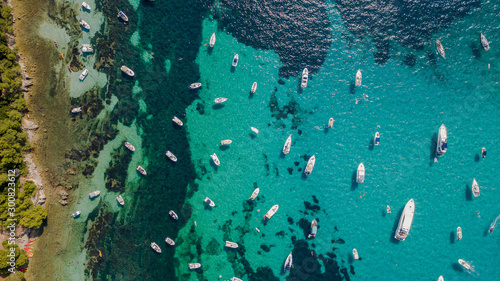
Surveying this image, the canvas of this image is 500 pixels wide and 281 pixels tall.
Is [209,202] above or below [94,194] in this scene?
above

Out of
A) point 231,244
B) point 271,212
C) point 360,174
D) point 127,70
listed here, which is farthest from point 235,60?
point 231,244

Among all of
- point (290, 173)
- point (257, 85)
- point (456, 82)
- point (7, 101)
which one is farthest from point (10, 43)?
point (456, 82)

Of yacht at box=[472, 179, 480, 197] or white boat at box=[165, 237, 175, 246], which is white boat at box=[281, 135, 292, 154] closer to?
white boat at box=[165, 237, 175, 246]

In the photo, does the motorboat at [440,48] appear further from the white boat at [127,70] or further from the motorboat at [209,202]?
the white boat at [127,70]

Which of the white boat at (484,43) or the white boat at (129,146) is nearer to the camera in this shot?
the white boat at (129,146)

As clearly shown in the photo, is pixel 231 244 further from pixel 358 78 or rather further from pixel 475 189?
pixel 475 189

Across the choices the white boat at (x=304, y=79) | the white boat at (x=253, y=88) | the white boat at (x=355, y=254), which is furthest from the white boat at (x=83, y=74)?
the white boat at (x=355, y=254)
